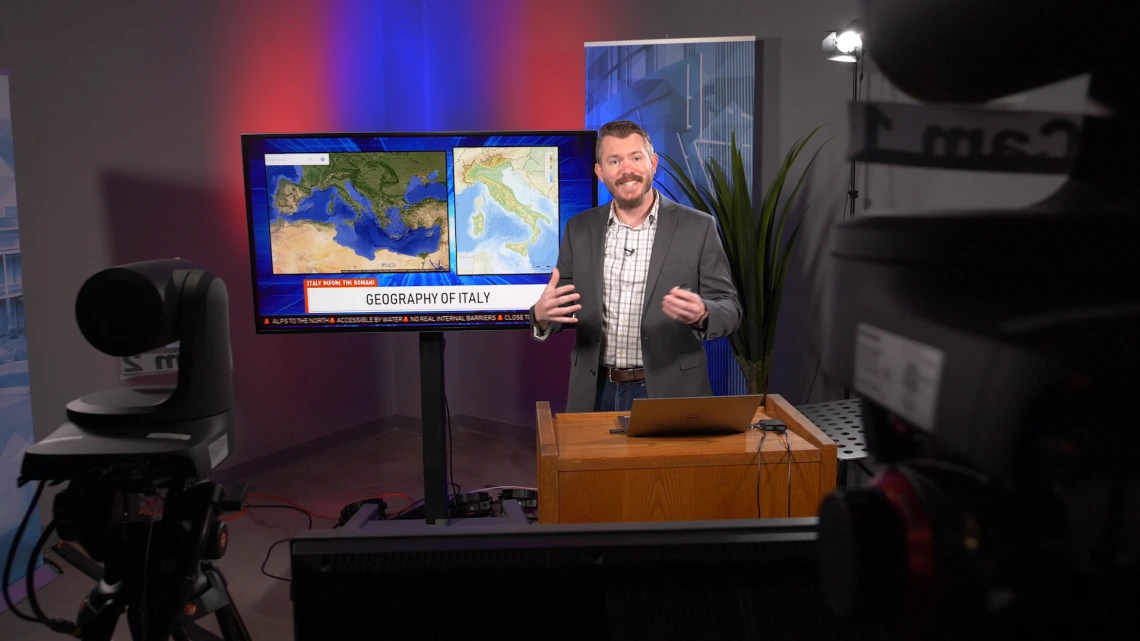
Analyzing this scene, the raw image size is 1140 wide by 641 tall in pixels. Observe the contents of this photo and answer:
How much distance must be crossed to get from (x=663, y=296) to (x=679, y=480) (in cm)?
109

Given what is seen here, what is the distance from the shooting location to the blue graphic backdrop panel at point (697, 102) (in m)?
4.04

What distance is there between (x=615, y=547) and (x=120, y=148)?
12.4 feet

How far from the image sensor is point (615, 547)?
2.25ft

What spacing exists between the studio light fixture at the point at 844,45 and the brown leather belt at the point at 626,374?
170 centimetres

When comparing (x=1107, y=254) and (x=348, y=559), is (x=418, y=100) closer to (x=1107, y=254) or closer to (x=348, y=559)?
(x=348, y=559)

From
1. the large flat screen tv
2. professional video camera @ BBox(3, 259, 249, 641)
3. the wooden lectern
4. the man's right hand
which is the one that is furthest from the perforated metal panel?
professional video camera @ BBox(3, 259, 249, 641)

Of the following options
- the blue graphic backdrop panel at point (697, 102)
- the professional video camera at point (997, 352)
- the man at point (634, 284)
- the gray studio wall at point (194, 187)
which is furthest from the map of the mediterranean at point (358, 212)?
the professional video camera at point (997, 352)

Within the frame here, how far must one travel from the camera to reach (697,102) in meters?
4.09

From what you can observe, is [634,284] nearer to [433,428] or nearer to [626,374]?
[626,374]

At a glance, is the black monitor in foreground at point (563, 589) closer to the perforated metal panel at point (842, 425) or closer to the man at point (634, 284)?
the perforated metal panel at point (842, 425)

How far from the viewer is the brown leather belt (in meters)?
2.79

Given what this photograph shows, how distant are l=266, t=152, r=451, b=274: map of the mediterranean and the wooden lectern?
154 cm

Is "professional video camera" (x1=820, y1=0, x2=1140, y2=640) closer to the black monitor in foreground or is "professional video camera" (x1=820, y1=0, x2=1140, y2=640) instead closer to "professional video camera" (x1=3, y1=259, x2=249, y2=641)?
the black monitor in foreground

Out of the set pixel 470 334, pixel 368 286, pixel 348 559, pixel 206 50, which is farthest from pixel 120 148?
pixel 348 559
